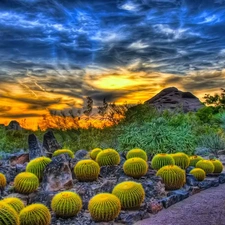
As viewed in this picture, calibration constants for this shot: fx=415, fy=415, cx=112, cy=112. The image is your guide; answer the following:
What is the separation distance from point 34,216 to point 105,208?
129cm

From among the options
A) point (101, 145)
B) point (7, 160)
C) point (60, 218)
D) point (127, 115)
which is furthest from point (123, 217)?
point (127, 115)

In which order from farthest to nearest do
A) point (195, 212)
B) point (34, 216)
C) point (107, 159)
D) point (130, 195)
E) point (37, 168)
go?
point (107, 159)
point (37, 168)
point (130, 195)
point (195, 212)
point (34, 216)

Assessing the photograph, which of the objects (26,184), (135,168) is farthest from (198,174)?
(26,184)

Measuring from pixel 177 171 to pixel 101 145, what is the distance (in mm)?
8686

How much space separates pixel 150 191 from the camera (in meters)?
9.28

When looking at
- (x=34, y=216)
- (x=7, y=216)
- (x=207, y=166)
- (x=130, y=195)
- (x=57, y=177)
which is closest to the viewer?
(x=7, y=216)

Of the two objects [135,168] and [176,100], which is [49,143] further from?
[176,100]

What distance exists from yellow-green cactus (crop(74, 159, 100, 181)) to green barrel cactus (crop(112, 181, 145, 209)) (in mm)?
1152

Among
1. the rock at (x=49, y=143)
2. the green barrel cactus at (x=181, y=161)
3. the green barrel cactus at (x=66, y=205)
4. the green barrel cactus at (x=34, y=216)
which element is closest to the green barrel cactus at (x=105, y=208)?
the green barrel cactus at (x=66, y=205)

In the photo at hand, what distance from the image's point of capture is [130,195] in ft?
27.0

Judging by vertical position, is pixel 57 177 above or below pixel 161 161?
below

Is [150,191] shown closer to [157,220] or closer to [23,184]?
[157,220]

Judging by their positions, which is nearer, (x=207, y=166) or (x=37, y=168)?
(x=37, y=168)

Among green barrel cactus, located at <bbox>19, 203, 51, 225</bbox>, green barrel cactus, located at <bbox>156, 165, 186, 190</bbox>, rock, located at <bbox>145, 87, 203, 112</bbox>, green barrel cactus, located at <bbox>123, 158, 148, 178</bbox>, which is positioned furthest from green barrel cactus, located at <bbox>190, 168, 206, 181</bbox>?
rock, located at <bbox>145, 87, 203, 112</bbox>
